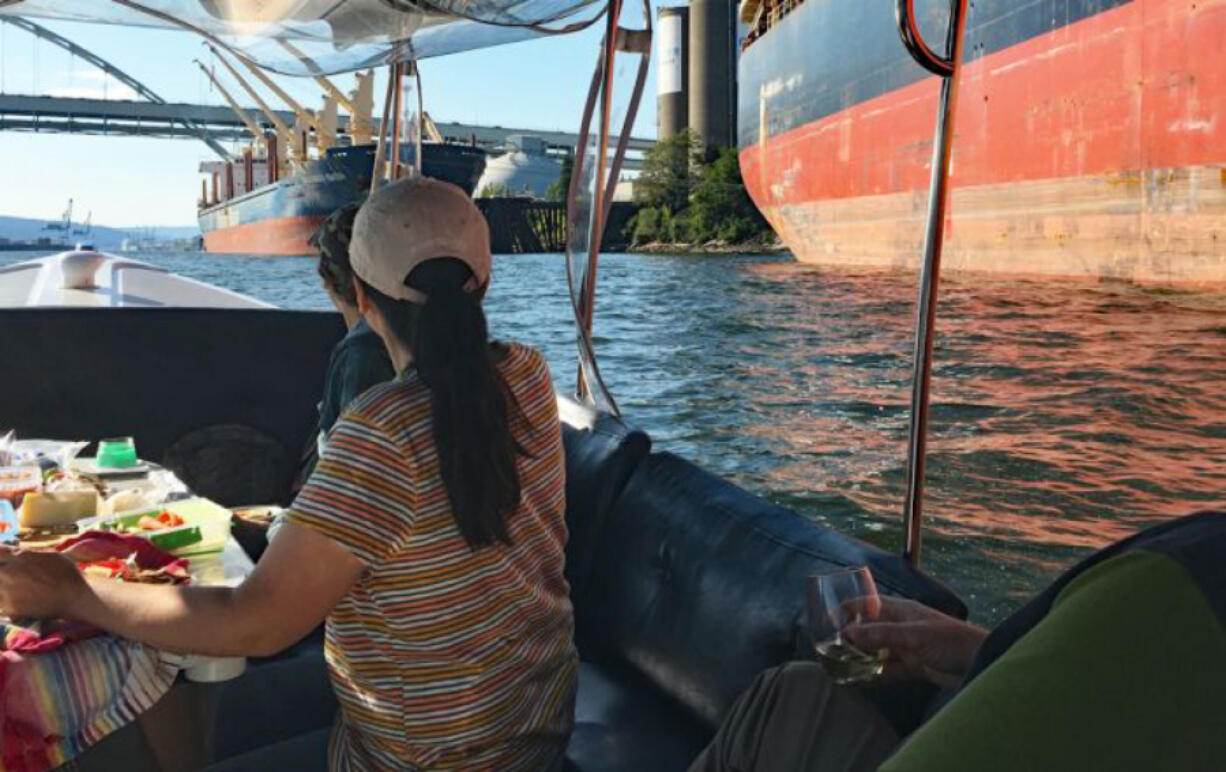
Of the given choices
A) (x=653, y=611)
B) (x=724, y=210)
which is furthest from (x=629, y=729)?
(x=724, y=210)

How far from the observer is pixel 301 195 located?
3169 centimetres

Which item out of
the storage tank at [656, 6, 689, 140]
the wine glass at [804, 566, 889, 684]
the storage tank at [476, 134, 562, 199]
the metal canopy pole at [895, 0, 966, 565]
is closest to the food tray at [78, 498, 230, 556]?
the wine glass at [804, 566, 889, 684]

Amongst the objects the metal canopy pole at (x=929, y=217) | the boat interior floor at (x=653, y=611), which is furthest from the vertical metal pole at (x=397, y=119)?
the metal canopy pole at (x=929, y=217)

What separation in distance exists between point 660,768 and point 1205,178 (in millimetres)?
9229

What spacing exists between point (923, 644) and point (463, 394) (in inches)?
22.2

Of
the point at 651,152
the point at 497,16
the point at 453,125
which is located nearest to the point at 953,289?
the point at 497,16

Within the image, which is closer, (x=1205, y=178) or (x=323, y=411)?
(x=323, y=411)

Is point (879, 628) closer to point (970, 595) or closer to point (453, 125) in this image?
point (970, 595)

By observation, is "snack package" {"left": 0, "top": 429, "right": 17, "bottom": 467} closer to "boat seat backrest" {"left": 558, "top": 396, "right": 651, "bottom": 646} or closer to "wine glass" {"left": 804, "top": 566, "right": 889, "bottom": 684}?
"boat seat backrest" {"left": 558, "top": 396, "right": 651, "bottom": 646}

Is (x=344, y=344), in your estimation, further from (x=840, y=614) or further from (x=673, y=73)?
(x=673, y=73)

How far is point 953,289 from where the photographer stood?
12.6 metres

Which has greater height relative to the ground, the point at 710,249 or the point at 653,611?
the point at 710,249

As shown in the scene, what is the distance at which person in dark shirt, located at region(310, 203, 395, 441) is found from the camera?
2.11 metres

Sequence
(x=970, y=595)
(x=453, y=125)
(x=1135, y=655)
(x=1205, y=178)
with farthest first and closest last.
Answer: (x=453, y=125)
(x=1205, y=178)
(x=970, y=595)
(x=1135, y=655)
